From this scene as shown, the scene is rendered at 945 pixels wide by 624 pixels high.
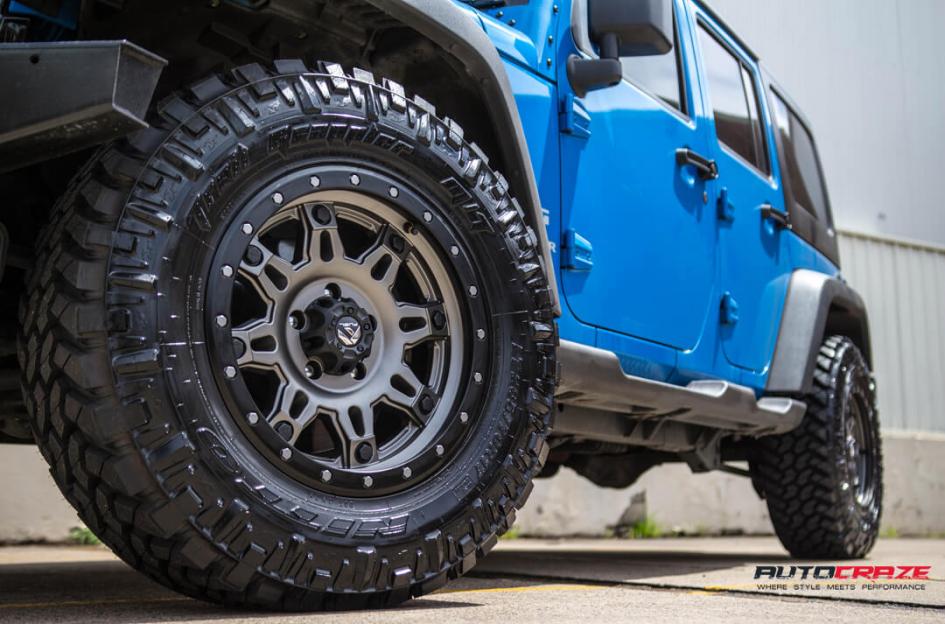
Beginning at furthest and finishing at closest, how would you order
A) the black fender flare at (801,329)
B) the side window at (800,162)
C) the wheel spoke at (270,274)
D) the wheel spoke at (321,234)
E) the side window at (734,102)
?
the side window at (800,162)
the black fender flare at (801,329)
the side window at (734,102)
the wheel spoke at (321,234)
the wheel spoke at (270,274)

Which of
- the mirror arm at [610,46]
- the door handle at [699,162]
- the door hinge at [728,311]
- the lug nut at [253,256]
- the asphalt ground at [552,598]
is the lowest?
the asphalt ground at [552,598]

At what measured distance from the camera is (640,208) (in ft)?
10.3

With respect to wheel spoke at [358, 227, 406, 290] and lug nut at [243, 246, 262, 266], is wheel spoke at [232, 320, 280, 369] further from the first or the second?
wheel spoke at [358, 227, 406, 290]

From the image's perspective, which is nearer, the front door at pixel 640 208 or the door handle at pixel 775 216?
the front door at pixel 640 208

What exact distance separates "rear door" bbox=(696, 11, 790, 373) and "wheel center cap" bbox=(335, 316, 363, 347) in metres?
1.98

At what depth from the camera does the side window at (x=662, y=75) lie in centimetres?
333

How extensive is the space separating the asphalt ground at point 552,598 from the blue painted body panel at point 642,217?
2.12 ft

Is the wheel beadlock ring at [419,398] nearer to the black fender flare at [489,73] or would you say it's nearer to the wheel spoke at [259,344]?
the wheel spoke at [259,344]

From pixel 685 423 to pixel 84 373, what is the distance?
2.72 m

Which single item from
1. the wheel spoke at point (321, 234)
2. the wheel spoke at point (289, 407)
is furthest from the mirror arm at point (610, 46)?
the wheel spoke at point (289, 407)

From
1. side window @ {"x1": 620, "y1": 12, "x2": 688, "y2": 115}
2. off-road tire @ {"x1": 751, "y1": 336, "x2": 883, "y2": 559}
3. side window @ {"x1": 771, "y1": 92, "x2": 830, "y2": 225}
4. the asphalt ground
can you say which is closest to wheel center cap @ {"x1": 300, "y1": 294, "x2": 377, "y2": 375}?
the asphalt ground

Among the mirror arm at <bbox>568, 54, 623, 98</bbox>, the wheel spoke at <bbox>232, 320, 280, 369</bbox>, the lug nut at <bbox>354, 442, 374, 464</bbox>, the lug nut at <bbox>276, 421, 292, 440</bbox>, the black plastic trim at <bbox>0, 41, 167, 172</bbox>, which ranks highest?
the mirror arm at <bbox>568, 54, 623, 98</bbox>

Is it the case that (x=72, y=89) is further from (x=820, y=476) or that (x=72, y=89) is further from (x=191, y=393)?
(x=820, y=476)

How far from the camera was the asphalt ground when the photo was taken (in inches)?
74.2
